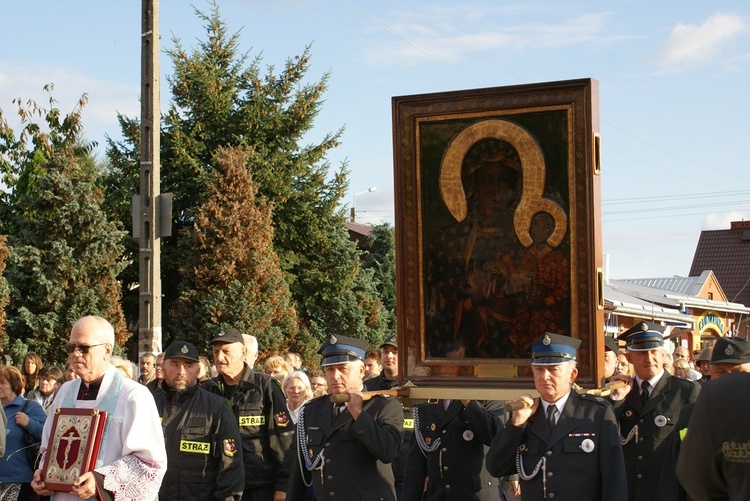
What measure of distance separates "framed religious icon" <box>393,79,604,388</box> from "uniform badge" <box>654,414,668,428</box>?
164cm

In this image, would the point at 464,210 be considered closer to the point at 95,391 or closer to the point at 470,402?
the point at 470,402

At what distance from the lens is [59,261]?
66.4ft

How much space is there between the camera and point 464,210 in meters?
6.57

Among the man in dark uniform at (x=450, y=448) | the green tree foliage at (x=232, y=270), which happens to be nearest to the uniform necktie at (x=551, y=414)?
the man in dark uniform at (x=450, y=448)

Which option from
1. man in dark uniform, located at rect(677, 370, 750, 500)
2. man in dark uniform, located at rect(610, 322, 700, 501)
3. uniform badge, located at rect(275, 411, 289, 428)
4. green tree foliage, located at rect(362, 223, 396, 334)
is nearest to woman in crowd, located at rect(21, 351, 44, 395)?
uniform badge, located at rect(275, 411, 289, 428)

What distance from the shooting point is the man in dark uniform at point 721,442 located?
2.99 metres

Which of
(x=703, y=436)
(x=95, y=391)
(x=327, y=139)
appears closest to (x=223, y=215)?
(x=327, y=139)

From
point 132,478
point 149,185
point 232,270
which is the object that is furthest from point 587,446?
point 232,270

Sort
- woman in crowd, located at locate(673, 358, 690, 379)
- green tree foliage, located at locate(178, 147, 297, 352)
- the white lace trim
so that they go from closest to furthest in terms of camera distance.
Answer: the white lace trim → woman in crowd, located at locate(673, 358, 690, 379) → green tree foliage, located at locate(178, 147, 297, 352)

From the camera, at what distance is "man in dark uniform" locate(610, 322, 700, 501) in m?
7.57

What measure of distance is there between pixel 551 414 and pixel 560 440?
0.16 meters

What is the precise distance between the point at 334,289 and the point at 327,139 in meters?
3.94

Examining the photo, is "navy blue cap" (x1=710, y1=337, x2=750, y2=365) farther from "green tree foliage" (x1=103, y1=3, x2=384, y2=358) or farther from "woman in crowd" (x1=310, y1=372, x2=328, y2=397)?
"green tree foliage" (x1=103, y1=3, x2=384, y2=358)

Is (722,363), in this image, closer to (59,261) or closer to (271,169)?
(59,261)
